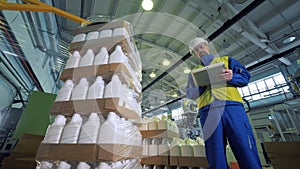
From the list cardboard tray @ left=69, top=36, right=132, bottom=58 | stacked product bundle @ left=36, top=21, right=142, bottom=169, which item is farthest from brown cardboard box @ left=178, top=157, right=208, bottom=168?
cardboard tray @ left=69, top=36, right=132, bottom=58

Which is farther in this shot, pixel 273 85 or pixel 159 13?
pixel 273 85

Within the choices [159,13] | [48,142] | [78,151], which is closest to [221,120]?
[78,151]

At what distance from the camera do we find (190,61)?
185 inches

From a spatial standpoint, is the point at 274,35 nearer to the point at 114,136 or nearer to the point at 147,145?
the point at 147,145

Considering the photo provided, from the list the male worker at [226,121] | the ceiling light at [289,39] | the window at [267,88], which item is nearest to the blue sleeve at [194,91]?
the male worker at [226,121]

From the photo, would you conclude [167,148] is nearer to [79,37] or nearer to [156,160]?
[156,160]

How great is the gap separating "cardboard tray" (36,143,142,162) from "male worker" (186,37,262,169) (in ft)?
2.27

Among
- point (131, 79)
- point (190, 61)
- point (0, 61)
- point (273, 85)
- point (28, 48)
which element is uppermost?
point (190, 61)

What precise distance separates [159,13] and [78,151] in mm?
3243

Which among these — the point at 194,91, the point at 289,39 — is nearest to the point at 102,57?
the point at 194,91

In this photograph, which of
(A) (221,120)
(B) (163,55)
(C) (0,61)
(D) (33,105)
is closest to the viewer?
(A) (221,120)

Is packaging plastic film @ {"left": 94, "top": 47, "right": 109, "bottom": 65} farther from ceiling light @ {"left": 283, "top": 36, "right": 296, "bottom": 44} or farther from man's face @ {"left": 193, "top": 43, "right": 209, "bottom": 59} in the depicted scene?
ceiling light @ {"left": 283, "top": 36, "right": 296, "bottom": 44}

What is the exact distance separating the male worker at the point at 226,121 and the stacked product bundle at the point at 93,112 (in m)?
0.63

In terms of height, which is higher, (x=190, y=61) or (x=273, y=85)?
(x=190, y=61)
